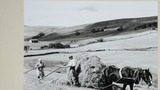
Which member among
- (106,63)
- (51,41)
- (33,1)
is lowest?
(106,63)

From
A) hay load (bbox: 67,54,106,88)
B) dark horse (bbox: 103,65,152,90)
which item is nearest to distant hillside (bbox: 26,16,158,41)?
hay load (bbox: 67,54,106,88)

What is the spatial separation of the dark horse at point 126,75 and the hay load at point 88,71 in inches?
2.4

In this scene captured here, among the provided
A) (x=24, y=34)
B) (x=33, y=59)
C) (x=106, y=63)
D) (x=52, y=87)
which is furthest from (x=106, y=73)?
(x=24, y=34)

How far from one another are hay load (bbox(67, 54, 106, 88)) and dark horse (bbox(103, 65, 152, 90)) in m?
0.06

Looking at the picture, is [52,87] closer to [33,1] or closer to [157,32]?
[33,1]

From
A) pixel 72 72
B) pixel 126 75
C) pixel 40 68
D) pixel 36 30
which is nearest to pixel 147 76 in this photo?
pixel 126 75

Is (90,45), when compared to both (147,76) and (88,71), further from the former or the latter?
(147,76)

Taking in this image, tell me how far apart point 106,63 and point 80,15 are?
16.9 inches

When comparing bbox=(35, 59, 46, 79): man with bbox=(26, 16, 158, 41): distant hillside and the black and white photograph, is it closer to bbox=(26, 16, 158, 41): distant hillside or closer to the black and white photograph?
the black and white photograph

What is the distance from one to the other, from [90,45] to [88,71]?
205mm

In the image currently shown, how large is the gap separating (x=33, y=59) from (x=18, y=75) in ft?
0.55

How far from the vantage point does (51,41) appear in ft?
6.84

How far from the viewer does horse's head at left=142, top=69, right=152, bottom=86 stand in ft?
6.66

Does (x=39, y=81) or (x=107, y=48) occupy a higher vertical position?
(x=107, y=48)
